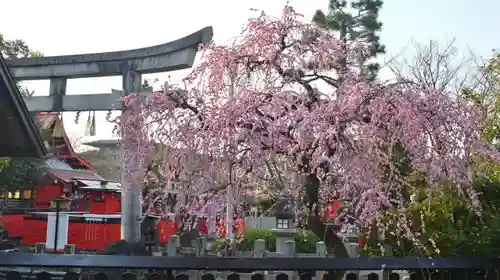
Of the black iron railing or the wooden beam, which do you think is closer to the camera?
the black iron railing

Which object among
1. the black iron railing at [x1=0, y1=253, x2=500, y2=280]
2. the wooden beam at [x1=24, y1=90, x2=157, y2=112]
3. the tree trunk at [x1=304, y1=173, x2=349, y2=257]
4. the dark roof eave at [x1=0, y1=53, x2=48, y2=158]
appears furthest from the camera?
the wooden beam at [x1=24, y1=90, x2=157, y2=112]

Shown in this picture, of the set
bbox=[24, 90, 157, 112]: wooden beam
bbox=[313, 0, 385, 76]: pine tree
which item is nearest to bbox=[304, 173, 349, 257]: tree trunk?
bbox=[24, 90, 157, 112]: wooden beam

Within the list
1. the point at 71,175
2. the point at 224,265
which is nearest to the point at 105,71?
the point at 224,265

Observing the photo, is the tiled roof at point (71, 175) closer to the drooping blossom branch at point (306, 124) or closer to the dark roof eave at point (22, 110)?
the dark roof eave at point (22, 110)

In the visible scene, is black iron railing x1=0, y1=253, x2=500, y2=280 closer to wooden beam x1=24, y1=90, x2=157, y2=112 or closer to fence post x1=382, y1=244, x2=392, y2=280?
fence post x1=382, y1=244, x2=392, y2=280

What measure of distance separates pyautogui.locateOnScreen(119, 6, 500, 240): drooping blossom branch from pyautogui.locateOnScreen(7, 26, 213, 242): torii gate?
16.9 feet

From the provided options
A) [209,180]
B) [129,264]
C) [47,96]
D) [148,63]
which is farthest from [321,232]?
[47,96]

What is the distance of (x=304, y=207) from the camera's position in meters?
4.30

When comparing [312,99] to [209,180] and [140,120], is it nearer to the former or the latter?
[209,180]

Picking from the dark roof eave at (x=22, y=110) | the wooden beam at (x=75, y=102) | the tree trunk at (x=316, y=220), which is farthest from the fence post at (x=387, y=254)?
the wooden beam at (x=75, y=102)

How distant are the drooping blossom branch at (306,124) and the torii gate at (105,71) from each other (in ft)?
16.9

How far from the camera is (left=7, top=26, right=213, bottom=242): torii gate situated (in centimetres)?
942

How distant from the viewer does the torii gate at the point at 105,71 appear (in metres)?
9.42

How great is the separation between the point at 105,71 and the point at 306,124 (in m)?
7.51
